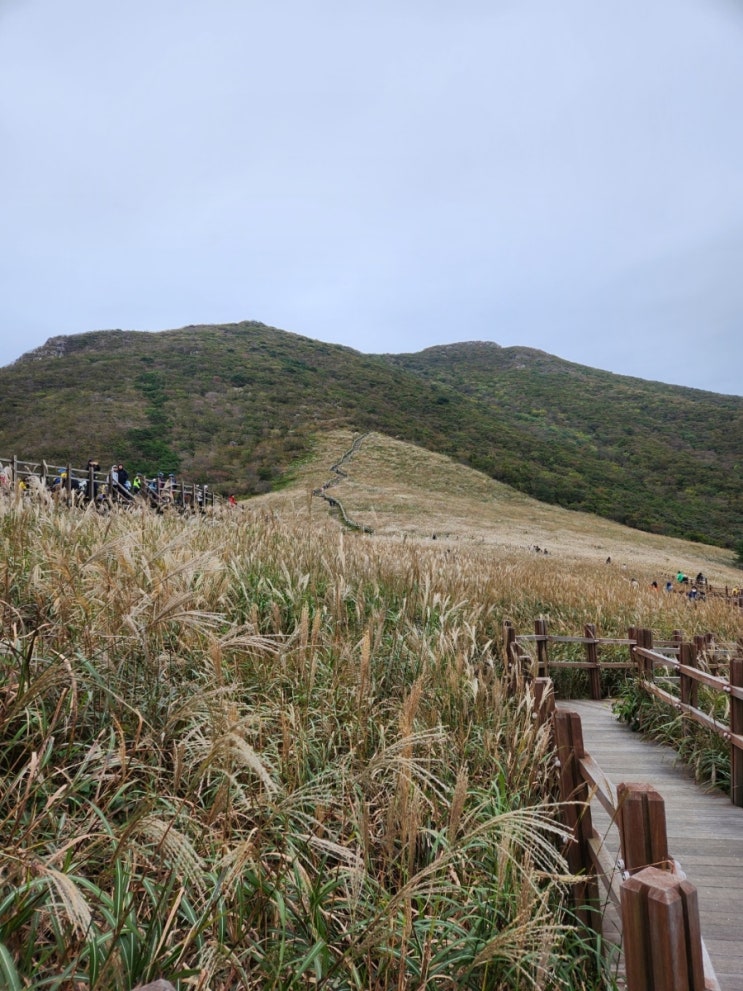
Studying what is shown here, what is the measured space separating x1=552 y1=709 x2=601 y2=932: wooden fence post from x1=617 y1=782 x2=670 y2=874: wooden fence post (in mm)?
831

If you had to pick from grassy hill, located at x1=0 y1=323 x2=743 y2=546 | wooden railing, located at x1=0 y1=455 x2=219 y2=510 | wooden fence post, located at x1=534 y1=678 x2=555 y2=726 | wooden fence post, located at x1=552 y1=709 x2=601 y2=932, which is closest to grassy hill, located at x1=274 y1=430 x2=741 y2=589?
grassy hill, located at x1=0 y1=323 x2=743 y2=546

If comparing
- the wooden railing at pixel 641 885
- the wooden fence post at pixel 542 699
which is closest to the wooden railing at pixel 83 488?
the wooden fence post at pixel 542 699

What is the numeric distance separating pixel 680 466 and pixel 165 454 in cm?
4647

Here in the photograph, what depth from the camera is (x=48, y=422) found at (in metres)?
47.2

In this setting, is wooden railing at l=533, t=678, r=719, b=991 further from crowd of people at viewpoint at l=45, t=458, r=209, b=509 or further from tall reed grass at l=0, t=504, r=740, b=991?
crowd of people at viewpoint at l=45, t=458, r=209, b=509

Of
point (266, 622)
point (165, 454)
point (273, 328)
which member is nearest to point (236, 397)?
point (165, 454)

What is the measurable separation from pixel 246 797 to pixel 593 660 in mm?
7220

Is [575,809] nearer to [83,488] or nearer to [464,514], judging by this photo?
[83,488]

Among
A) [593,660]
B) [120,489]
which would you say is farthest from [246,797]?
[120,489]

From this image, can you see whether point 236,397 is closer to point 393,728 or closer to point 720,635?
point 720,635

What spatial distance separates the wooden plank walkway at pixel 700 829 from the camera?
293 cm

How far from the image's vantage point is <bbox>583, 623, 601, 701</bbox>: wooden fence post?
8297 millimetres

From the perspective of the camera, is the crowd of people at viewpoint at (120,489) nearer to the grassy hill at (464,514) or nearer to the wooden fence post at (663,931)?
the wooden fence post at (663,931)

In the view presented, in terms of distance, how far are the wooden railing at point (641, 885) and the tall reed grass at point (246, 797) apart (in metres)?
0.15
